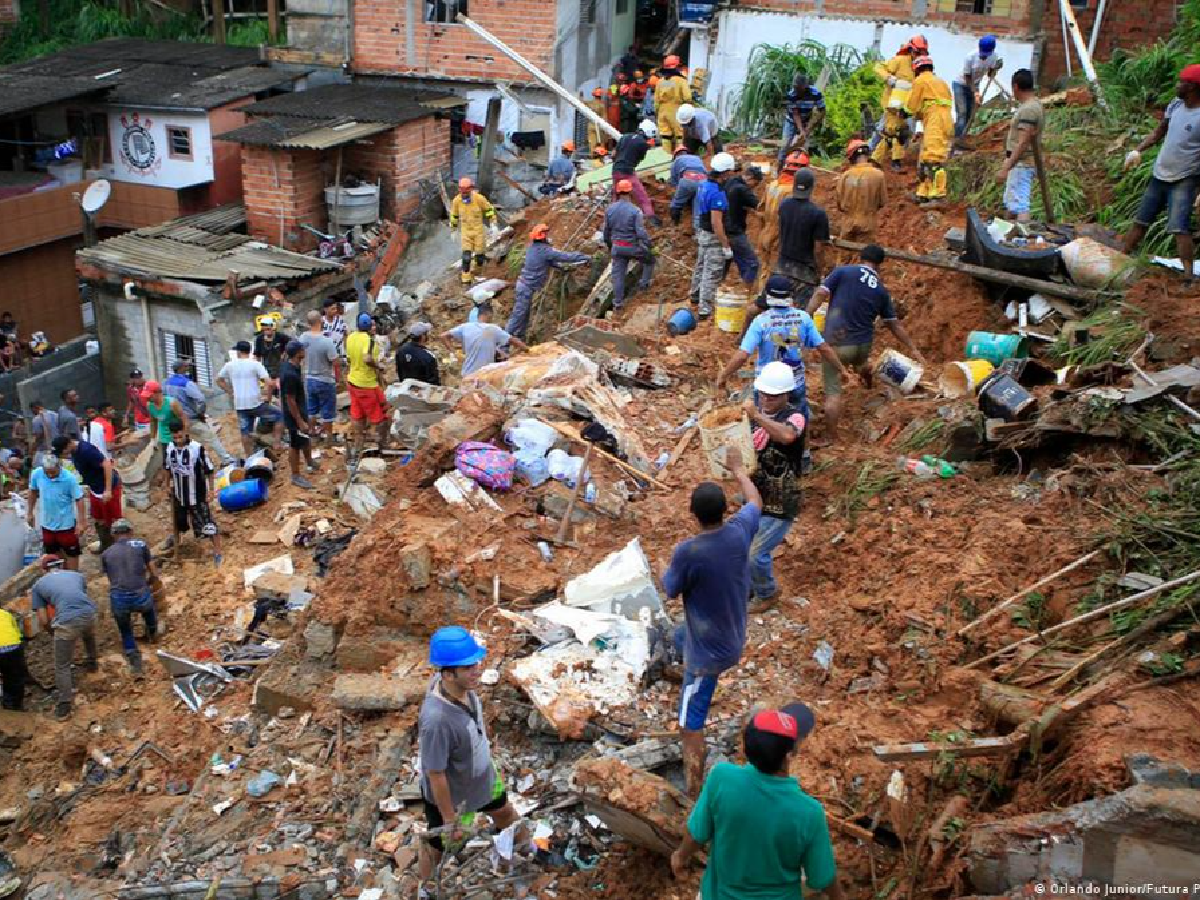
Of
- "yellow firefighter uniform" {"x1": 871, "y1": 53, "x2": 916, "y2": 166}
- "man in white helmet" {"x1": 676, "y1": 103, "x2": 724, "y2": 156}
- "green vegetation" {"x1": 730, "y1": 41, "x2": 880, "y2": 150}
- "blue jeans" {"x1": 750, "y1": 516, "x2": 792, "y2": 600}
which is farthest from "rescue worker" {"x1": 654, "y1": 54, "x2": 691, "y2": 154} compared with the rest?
"blue jeans" {"x1": 750, "y1": 516, "x2": 792, "y2": 600}

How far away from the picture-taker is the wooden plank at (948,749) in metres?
5.01

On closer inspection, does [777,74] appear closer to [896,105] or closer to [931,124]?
[896,105]

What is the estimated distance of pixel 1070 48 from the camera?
17969 mm

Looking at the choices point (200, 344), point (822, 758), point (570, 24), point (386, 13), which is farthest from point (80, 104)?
point (822, 758)

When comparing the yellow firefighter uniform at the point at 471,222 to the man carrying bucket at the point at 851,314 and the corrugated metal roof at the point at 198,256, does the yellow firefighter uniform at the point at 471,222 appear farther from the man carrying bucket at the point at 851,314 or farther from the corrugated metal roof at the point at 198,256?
the man carrying bucket at the point at 851,314

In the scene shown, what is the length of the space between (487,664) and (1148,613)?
12.2 ft

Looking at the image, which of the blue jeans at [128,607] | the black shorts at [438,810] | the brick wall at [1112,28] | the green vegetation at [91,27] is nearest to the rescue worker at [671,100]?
the brick wall at [1112,28]

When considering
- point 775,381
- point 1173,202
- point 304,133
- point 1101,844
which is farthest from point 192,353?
point 1101,844

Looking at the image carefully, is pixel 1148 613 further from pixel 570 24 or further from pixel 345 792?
pixel 570 24

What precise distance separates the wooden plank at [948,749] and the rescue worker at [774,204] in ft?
21.3

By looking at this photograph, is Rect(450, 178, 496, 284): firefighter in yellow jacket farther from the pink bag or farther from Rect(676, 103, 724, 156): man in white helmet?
the pink bag

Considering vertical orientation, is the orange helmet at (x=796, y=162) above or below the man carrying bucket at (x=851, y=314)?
above

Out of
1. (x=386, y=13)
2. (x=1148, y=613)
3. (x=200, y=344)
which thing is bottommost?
(x=200, y=344)

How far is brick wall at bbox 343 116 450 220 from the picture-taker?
756 inches
